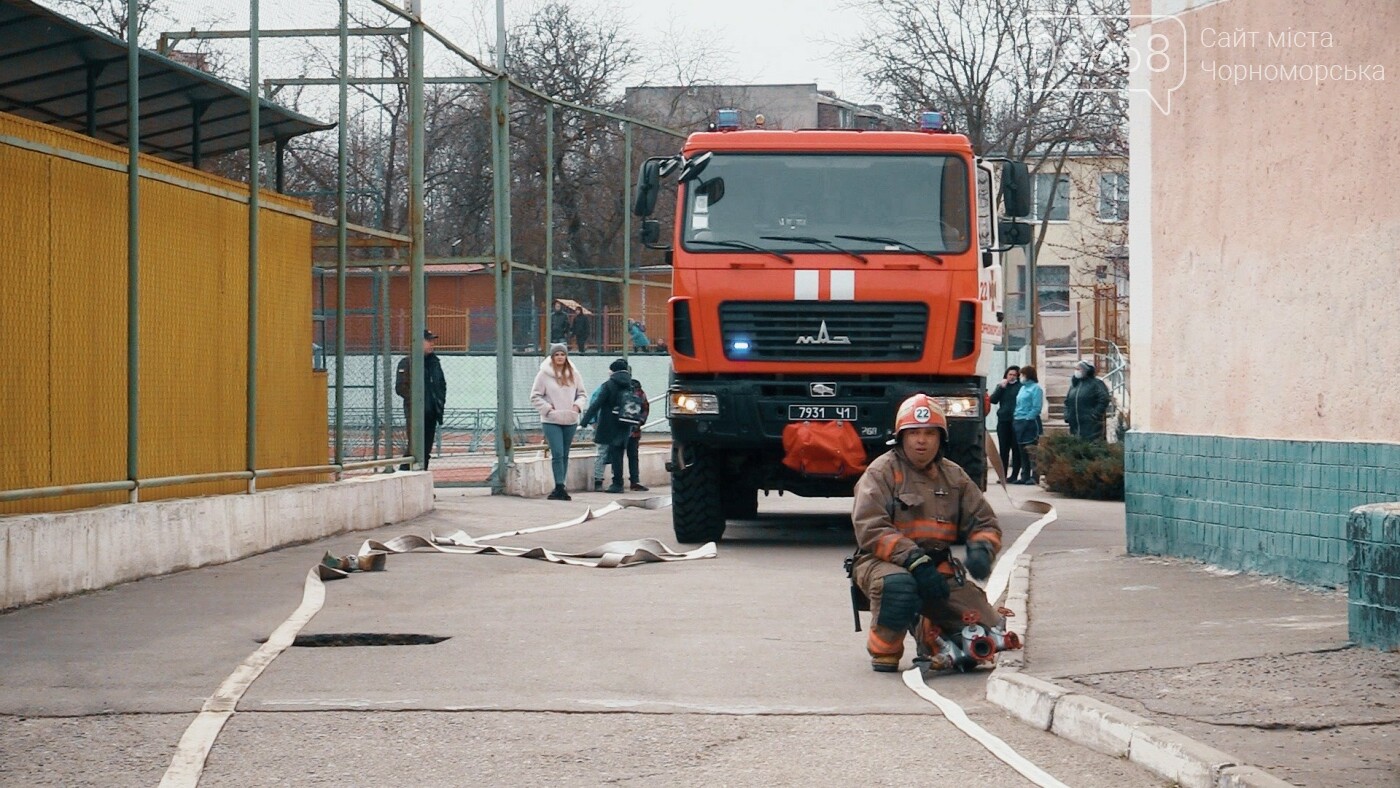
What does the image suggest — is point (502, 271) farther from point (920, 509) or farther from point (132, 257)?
point (920, 509)

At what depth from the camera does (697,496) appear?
15.4 metres

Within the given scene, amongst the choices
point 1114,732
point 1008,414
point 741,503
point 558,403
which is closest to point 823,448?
point 741,503

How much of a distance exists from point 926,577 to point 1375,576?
1946mm

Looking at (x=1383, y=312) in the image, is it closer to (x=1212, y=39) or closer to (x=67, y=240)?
(x=1212, y=39)

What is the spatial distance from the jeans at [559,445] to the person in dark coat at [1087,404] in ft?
25.1

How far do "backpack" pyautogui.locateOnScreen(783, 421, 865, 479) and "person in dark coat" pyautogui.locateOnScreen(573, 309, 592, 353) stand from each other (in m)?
10.3

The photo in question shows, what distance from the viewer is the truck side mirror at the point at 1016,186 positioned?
15.3 meters

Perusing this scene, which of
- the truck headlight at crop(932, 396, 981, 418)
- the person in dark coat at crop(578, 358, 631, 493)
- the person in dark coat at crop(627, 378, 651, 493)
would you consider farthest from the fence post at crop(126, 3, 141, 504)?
the person in dark coat at crop(627, 378, 651, 493)

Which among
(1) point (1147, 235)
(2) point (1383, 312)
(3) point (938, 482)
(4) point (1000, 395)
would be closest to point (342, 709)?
(3) point (938, 482)

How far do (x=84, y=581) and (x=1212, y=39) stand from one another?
800 cm

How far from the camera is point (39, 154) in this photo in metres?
11.0

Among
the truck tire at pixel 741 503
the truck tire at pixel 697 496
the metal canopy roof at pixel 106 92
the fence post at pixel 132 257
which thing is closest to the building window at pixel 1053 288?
the truck tire at pixel 741 503

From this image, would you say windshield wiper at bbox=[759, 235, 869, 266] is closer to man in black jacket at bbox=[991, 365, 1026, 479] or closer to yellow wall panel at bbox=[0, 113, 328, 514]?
yellow wall panel at bbox=[0, 113, 328, 514]

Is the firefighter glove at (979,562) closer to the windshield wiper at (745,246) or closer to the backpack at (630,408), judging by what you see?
the windshield wiper at (745,246)
